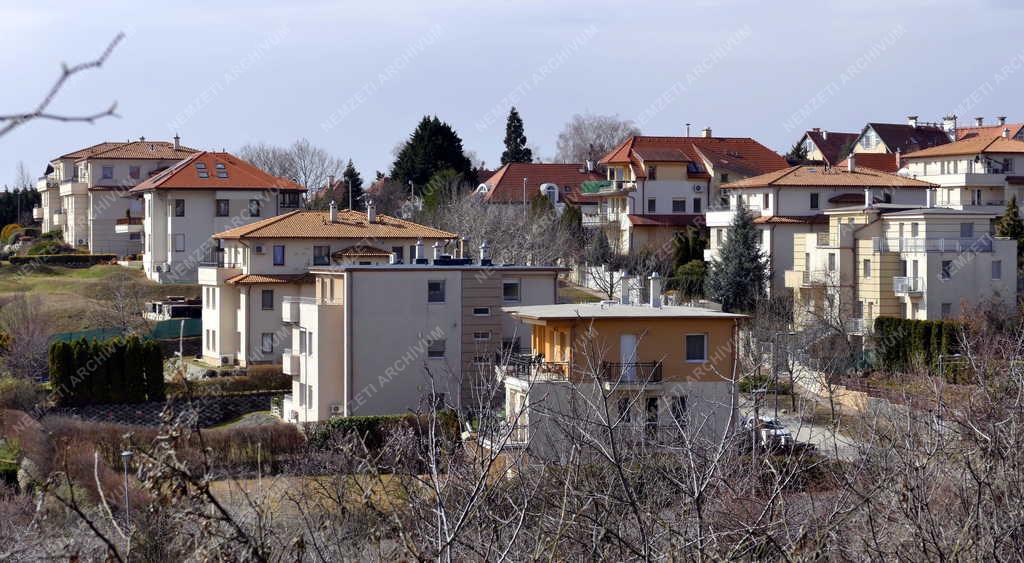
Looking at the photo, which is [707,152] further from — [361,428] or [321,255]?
[361,428]

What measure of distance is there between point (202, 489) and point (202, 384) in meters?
35.9

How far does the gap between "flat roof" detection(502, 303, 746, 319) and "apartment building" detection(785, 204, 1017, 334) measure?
12474 mm

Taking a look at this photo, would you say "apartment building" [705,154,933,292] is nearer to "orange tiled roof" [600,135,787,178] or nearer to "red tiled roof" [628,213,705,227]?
"red tiled roof" [628,213,705,227]

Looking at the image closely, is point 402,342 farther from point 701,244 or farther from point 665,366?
point 701,244

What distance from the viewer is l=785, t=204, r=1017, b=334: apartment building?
145 ft

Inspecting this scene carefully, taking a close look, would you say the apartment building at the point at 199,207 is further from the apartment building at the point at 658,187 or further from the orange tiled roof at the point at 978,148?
the orange tiled roof at the point at 978,148

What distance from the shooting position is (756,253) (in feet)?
168

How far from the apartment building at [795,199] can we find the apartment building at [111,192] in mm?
28958

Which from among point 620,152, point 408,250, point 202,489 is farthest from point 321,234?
point 202,489

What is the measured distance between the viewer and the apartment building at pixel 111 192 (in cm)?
6831

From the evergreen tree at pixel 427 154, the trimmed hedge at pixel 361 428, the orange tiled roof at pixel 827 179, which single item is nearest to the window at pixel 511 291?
the trimmed hedge at pixel 361 428

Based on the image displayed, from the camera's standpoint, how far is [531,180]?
73.5 m

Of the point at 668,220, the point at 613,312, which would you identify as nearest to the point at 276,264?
the point at 613,312

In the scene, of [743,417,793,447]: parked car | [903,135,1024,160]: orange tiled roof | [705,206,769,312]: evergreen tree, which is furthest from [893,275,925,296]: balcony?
[743,417,793,447]: parked car
